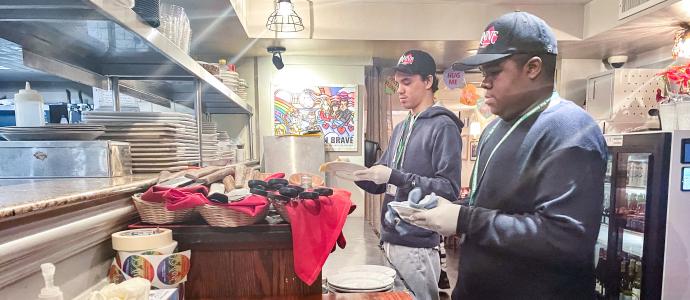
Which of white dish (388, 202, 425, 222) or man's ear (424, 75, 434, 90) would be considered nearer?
white dish (388, 202, 425, 222)

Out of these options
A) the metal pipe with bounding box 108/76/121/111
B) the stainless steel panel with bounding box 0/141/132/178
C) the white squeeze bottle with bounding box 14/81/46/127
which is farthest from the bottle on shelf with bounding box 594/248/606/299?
the white squeeze bottle with bounding box 14/81/46/127

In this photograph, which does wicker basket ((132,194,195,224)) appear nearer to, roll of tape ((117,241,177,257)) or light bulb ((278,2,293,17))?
roll of tape ((117,241,177,257))

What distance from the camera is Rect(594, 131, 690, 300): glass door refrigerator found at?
7.77 feet

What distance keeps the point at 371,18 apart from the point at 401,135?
1785 mm

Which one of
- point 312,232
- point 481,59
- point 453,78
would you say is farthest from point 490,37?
point 453,78

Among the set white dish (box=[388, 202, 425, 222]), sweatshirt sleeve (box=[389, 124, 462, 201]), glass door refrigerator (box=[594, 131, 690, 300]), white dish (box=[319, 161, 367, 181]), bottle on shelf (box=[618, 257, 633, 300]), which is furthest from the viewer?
bottle on shelf (box=[618, 257, 633, 300])

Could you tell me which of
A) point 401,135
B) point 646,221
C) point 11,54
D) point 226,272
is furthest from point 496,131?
point 646,221

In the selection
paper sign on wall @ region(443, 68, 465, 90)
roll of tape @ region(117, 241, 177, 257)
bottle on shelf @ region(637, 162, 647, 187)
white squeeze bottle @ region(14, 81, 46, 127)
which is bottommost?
bottle on shelf @ region(637, 162, 647, 187)

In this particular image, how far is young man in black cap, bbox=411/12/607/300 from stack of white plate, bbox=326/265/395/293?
0.71ft

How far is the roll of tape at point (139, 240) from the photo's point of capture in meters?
0.81

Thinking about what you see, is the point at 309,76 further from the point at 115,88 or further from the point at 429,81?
the point at 115,88

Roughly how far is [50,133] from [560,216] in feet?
5.00

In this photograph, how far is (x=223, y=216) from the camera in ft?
3.08

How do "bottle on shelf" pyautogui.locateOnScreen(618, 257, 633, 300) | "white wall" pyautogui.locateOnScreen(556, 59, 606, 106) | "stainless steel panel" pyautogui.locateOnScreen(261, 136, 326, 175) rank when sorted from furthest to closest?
"white wall" pyautogui.locateOnScreen(556, 59, 606, 106), "stainless steel panel" pyautogui.locateOnScreen(261, 136, 326, 175), "bottle on shelf" pyautogui.locateOnScreen(618, 257, 633, 300)
